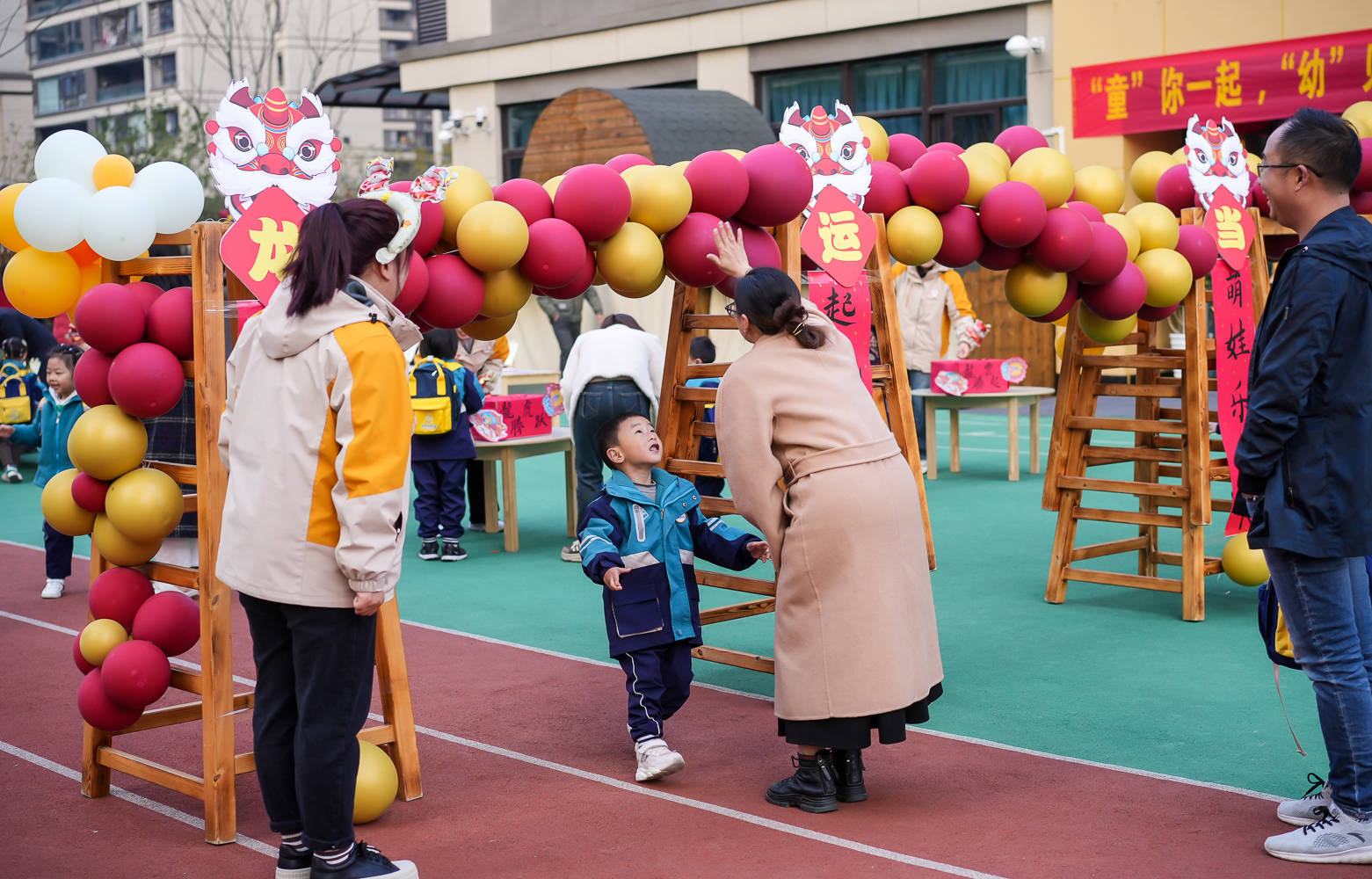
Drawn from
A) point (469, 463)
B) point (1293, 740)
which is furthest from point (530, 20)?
point (1293, 740)

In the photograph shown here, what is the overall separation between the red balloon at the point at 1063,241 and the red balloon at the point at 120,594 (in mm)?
4017

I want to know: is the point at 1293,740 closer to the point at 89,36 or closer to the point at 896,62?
the point at 896,62

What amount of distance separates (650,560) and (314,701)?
57.4 inches

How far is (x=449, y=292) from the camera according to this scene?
4.70 m

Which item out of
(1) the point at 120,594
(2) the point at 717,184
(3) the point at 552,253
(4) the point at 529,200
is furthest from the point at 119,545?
(2) the point at 717,184

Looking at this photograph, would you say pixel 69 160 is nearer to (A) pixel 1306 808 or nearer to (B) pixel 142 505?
(B) pixel 142 505

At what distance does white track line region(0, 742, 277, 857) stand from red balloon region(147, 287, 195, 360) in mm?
1480

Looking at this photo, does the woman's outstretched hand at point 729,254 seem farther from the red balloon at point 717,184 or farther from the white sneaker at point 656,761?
the white sneaker at point 656,761

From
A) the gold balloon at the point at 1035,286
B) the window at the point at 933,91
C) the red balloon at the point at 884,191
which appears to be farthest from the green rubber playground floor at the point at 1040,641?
the window at the point at 933,91

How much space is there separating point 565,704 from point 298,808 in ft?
6.28

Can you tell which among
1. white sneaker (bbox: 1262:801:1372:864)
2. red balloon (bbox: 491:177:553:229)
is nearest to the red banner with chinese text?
red balloon (bbox: 491:177:553:229)

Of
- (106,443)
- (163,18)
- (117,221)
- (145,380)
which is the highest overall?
(163,18)

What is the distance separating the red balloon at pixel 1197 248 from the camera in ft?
22.4

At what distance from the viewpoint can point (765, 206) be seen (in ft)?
17.6
